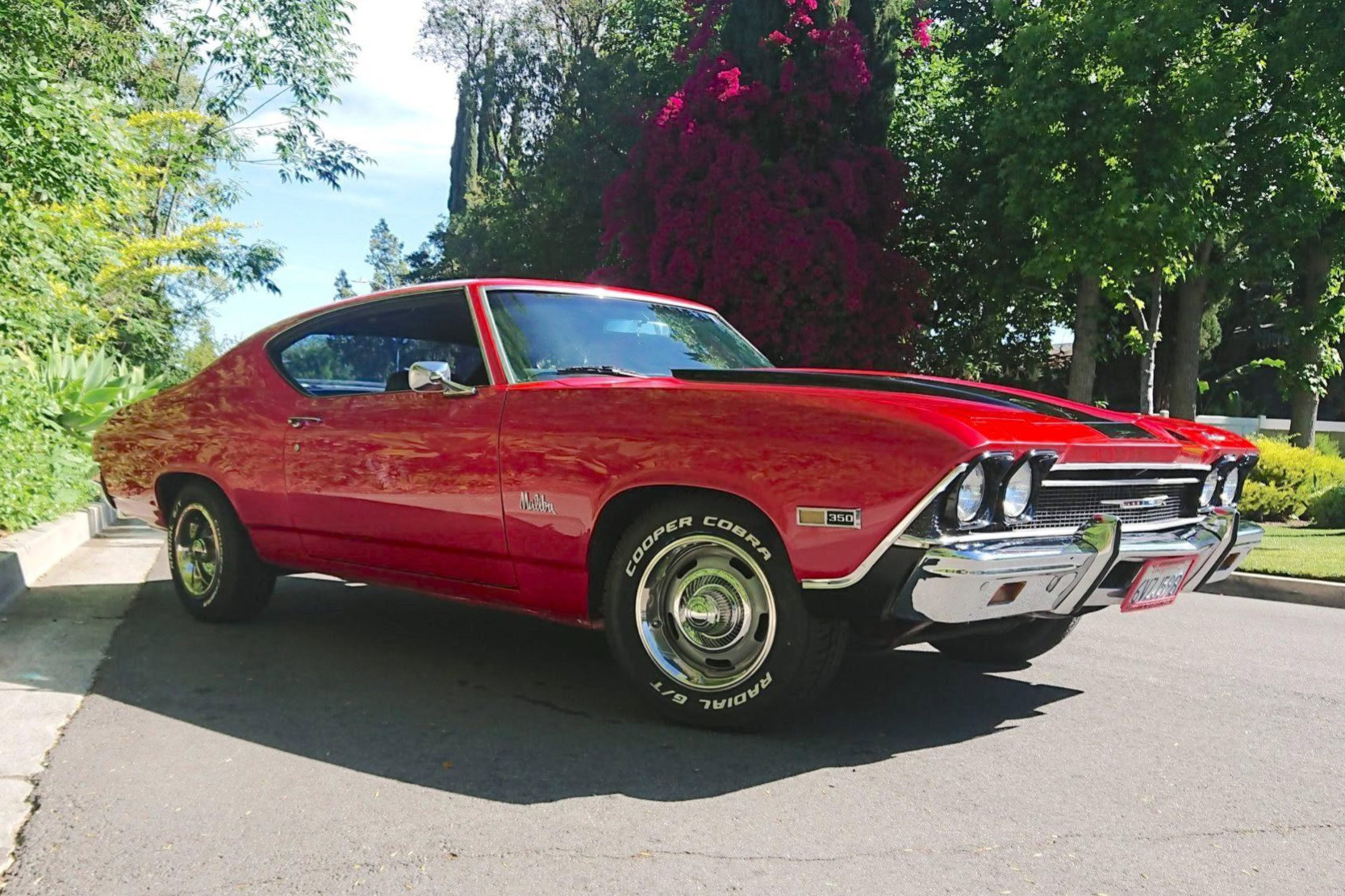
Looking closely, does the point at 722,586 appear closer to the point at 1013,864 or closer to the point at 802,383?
the point at 802,383

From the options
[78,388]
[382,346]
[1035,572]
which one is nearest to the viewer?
[1035,572]

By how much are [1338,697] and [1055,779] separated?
197cm

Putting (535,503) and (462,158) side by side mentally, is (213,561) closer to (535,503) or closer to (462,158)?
(535,503)

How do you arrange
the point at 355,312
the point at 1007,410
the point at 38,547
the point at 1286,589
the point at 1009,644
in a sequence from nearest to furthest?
the point at 1007,410, the point at 1009,644, the point at 355,312, the point at 38,547, the point at 1286,589

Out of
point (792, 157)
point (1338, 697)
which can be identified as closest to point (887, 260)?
point (792, 157)

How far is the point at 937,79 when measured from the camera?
22359 mm

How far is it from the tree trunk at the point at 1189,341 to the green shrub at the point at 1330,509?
403 cm

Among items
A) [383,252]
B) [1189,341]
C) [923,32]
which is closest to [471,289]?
[1189,341]

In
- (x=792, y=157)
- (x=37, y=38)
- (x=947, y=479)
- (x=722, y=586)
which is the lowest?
(x=722, y=586)

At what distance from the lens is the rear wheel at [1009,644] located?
525 cm

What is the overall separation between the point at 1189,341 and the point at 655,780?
51.0 ft

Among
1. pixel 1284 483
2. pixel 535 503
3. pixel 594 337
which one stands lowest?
pixel 1284 483

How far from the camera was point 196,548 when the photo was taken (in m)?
6.17

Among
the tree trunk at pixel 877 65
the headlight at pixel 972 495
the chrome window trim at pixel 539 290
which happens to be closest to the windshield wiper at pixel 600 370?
the chrome window trim at pixel 539 290
